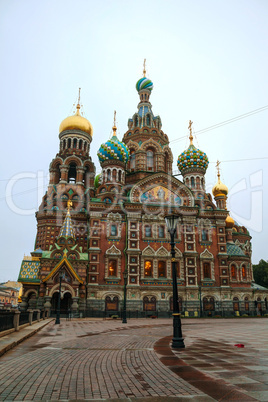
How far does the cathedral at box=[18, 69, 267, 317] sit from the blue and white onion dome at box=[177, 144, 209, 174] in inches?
5.4

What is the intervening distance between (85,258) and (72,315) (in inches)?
238

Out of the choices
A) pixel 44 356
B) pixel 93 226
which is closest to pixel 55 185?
pixel 93 226

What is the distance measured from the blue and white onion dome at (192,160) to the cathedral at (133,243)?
0.14 m

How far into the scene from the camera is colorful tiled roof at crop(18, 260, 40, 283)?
1313 inches

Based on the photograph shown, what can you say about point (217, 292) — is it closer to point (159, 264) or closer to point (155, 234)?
point (159, 264)

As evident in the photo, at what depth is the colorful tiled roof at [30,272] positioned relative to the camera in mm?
33344

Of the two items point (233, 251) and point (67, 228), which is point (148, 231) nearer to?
point (67, 228)

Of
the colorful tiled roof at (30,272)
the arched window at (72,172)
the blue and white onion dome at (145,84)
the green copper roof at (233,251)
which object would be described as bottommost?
the colorful tiled roof at (30,272)

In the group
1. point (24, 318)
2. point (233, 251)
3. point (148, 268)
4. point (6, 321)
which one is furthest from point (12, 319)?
point (233, 251)

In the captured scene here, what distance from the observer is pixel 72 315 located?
31.3 meters

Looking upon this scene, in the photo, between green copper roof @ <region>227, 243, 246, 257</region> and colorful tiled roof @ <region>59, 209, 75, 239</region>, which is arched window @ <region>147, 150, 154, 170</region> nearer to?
colorful tiled roof @ <region>59, 209, 75, 239</region>

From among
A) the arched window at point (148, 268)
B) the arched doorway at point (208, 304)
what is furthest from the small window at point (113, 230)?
the arched doorway at point (208, 304)

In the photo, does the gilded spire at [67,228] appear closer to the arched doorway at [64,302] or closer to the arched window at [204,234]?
the arched doorway at [64,302]

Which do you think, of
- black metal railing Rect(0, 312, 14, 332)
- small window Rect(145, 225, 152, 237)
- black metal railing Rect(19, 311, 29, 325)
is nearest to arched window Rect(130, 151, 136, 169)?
small window Rect(145, 225, 152, 237)
